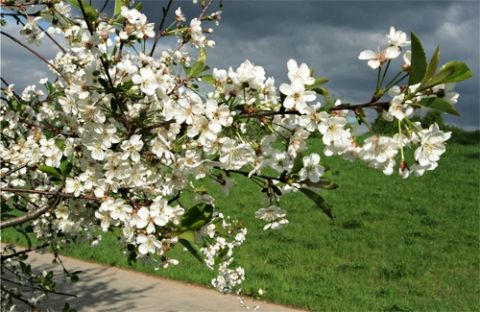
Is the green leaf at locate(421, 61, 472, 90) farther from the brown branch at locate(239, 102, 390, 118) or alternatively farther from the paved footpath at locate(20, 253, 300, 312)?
the paved footpath at locate(20, 253, 300, 312)

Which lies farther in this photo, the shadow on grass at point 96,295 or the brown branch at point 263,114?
the shadow on grass at point 96,295

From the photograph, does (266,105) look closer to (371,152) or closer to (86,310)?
(371,152)

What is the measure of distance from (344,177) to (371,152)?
1582cm

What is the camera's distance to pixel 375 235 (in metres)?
12.2

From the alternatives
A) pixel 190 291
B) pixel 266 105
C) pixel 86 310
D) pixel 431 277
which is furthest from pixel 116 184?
pixel 431 277

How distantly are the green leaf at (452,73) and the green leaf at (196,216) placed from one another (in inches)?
36.2

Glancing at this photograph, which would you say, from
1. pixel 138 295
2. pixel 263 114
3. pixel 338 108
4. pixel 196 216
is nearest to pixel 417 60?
pixel 338 108

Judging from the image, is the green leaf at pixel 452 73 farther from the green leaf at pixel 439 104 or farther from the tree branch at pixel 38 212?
the tree branch at pixel 38 212

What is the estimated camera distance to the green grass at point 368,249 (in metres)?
8.53

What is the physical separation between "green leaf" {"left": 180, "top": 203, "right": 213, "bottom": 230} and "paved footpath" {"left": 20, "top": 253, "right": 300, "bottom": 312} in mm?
5480

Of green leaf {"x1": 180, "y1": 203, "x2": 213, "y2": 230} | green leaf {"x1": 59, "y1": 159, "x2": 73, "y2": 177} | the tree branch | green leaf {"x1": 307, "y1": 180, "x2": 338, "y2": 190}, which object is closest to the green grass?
the tree branch

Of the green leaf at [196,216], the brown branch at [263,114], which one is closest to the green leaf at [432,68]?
the brown branch at [263,114]

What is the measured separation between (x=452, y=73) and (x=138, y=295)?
7.25m

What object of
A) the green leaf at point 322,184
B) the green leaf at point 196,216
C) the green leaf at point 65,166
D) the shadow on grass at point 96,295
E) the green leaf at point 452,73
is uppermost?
the green leaf at point 452,73
